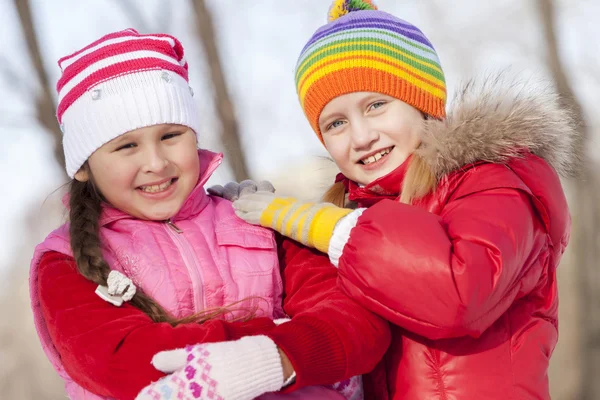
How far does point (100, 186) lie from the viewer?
6.07 feet

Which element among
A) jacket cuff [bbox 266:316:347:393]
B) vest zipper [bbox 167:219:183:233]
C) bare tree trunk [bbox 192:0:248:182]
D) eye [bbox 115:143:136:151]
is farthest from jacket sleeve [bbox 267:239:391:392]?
bare tree trunk [bbox 192:0:248:182]

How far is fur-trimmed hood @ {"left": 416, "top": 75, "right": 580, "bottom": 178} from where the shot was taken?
177cm

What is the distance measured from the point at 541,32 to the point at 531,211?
3961 millimetres

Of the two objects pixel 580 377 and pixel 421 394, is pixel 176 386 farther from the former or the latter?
pixel 580 377

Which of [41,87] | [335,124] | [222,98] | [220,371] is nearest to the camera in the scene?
[220,371]

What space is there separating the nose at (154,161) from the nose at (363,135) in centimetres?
63

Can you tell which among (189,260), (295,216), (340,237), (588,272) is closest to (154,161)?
(189,260)

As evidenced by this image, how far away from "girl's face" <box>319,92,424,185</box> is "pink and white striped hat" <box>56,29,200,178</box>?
526 mm

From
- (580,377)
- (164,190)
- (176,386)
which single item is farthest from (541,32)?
(176,386)

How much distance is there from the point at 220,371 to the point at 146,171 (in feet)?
2.42

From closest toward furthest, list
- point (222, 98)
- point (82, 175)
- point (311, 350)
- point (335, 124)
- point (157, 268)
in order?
point (311, 350) → point (157, 268) → point (82, 175) → point (335, 124) → point (222, 98)

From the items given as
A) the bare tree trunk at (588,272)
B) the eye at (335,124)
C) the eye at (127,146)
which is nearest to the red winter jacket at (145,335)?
Result: the eye at (127,146)

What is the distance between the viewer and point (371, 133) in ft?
6.51

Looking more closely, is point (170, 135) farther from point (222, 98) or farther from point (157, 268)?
point (222, 98)
